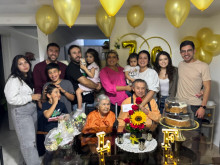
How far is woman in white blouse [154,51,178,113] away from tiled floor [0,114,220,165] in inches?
37.5

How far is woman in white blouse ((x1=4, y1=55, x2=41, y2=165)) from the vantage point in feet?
7.18

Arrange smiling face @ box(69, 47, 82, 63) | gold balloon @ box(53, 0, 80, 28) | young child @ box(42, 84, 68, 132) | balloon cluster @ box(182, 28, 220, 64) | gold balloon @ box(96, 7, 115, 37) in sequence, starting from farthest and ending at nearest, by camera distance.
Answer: balloon cluster @ box(182, 28, 220, 64), gold balloon @ box(96, 7, 115, 37), smiling face @ box(69, 47, 82, 63), young child @ box(42, 84, 68, 132), gold balloon @ box(53, 0, 80, 28)

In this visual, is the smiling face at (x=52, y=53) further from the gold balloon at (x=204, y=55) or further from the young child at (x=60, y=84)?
the gold balloon at (x=204, y=55)

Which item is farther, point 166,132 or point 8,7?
point 8,7

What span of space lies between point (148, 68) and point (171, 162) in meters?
1.40

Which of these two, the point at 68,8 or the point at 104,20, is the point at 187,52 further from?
the point at 68,8

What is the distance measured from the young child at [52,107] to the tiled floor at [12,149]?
1.38 meters

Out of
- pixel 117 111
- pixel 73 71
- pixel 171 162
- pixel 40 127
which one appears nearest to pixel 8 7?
pixel 73 71

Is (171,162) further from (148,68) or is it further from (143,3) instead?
(143,3)

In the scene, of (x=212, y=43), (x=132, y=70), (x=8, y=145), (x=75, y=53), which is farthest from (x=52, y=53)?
(x=212, y=43)

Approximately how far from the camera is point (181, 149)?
169cm

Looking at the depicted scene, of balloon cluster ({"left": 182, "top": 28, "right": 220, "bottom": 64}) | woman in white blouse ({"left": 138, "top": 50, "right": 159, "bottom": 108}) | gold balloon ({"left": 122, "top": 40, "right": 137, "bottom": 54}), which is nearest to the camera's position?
woman in white blouse ({"left": 138, "top": 50, "right": 159, "bottom": 108})

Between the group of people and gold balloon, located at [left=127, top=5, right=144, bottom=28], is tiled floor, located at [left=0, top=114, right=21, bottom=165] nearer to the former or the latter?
the group of people

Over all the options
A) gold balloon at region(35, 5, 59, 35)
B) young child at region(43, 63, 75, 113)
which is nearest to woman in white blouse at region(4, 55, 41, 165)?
young child at region(43, 63, 75, 113)
